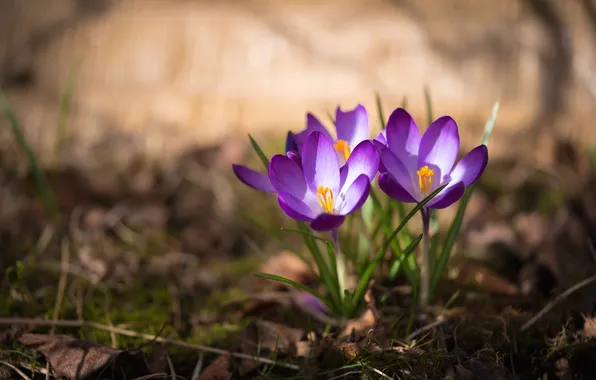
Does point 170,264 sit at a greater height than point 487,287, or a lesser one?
lesser

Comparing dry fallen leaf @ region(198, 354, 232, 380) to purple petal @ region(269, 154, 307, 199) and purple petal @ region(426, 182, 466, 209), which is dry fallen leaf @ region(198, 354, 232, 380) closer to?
purple petal @ region(269, 154, 307, 199)

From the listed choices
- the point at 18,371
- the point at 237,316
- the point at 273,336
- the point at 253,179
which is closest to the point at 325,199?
the point at 253,179

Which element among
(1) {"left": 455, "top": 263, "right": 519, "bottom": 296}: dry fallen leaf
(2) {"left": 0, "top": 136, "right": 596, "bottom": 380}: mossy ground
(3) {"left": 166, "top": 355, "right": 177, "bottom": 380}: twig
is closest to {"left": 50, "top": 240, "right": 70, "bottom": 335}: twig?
(2) {"left": 0, "top": 136, "right": 596, "bottom": 380}: mossy ground

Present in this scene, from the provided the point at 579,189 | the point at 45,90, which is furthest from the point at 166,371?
the point at 45,90

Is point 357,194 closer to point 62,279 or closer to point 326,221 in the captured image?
point 326,221

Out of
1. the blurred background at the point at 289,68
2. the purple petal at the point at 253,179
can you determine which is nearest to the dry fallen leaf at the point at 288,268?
the purple petal at the point at 253,179

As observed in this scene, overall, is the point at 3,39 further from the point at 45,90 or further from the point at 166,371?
the point at 166,371
